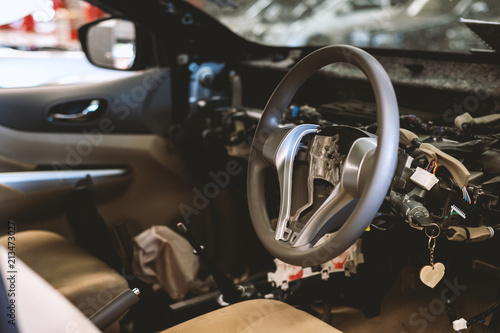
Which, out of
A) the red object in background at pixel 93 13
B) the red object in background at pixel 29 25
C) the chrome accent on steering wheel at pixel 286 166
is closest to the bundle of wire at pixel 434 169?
the chrome accent on steering wheel at pixel 286 166

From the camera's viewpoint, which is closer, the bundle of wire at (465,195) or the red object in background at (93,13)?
the bundle of wire at (465,195)

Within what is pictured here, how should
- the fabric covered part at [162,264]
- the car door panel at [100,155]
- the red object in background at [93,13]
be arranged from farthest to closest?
the red object in background at [93,13] → the fabric covered part at [162,264] → the car door panel at [100,155]

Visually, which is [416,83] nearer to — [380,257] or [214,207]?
[380,257]

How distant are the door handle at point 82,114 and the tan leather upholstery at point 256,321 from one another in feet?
3.91

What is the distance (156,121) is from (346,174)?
1417mm

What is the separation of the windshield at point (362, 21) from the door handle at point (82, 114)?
0.64m

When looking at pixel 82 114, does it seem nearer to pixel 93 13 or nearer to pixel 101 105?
pixel 101 105

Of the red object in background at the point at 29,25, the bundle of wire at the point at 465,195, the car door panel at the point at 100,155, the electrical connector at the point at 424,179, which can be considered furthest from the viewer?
the red object in background at the point at 29,25

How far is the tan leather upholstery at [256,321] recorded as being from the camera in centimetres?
118

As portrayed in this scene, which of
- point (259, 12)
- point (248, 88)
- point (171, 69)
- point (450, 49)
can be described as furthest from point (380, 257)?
point (259, 12)

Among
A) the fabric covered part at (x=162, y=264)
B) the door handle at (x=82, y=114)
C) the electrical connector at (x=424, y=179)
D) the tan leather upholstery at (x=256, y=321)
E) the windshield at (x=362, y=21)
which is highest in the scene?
the windshield at (x=362, y=21)

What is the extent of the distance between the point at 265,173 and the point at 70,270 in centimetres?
75

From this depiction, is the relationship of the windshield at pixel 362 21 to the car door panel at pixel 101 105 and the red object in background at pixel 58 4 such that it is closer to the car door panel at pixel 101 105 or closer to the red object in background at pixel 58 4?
the car door panel at pixel 101 105

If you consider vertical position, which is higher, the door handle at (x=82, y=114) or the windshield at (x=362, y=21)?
the windshield at (x=362, y=21)
